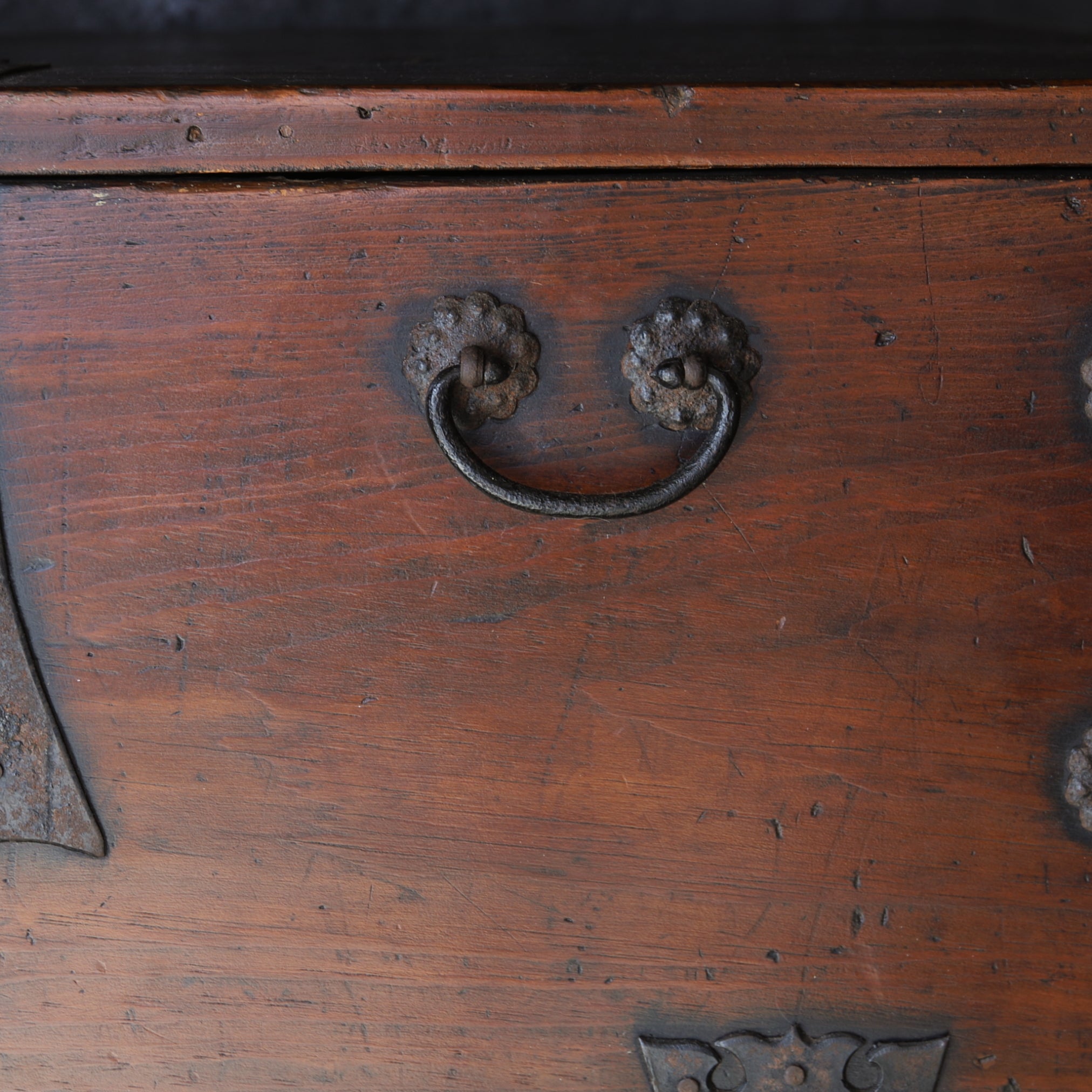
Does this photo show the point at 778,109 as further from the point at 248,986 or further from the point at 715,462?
the point at 248,986

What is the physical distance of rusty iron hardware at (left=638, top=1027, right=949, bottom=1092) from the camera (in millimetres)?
547

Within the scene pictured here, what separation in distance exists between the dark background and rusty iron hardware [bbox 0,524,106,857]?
63cm

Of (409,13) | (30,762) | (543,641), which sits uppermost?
(409,13)

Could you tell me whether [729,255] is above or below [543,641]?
above

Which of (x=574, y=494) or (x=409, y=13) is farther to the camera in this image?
(x=409, y=13)

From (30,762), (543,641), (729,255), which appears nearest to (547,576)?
(543,641)

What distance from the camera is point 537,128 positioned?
0.44 m

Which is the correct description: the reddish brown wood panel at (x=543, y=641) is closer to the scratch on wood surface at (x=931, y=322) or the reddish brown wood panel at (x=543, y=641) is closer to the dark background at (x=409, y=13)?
the scratch on wood surface at (x=931, y=322)

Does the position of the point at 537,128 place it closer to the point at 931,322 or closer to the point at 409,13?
the point at 931,322

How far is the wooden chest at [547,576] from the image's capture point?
0.45 metres

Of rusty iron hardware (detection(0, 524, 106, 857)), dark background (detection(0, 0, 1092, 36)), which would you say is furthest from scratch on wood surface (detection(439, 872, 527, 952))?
dark background (detection(0, 0, 1092, 36))

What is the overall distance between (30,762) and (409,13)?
75 centimetres

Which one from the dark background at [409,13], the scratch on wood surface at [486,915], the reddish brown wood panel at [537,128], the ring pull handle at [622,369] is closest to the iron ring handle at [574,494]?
the ring pull handle at [622,369]

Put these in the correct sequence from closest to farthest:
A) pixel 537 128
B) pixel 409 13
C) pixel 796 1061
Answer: pixel 537 128
pixel 796 1061
pixel 409 13
